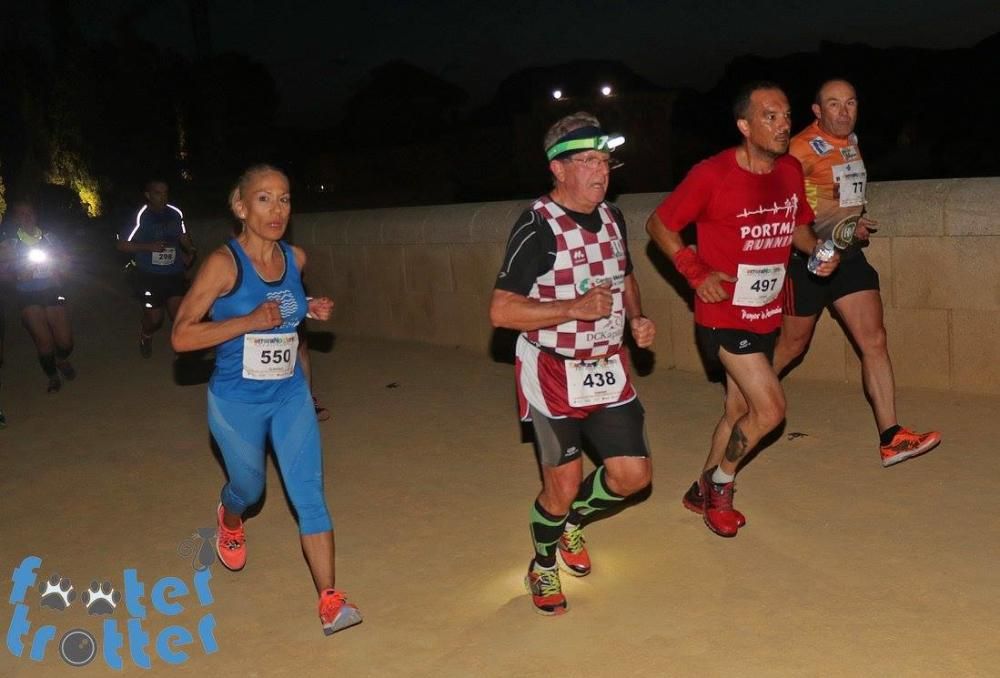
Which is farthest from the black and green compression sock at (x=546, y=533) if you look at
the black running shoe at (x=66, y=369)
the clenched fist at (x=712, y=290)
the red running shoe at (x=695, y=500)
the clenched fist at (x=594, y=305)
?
the black running shoe at (x=66, y=369)

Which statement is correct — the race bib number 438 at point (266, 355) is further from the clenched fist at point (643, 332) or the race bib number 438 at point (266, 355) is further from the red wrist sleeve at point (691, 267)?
the red wrist sleeve at point (691, 267)

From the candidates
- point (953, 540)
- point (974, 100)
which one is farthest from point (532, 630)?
point (974, 100)

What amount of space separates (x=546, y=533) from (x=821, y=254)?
202cm

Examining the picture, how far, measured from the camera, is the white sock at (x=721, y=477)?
584 cm

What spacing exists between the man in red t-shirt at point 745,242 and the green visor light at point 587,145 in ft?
2.74

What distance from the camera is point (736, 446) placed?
227 inches

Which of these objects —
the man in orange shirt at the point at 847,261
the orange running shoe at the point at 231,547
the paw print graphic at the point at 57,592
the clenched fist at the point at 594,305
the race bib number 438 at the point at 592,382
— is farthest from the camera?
the man in orange shirt at the point at 847,261

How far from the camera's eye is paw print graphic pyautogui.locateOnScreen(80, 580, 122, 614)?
5.49 meters

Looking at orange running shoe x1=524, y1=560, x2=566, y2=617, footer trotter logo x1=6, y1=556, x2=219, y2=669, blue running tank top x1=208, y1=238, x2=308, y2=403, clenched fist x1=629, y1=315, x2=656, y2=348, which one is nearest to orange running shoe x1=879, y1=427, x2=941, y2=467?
clenched fist x1=629, y1=315, x2=656, y2=348

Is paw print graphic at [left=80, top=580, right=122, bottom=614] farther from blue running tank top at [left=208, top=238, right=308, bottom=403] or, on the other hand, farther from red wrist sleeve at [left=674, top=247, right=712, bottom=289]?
red wrist sleeve at [left=674, top=247, right=712, bottom=289]

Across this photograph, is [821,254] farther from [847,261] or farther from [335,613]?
[335,613]

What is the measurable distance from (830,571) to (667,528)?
96 centimetres

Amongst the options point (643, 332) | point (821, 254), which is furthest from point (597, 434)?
point (821, 254)

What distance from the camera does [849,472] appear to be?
264 inches
